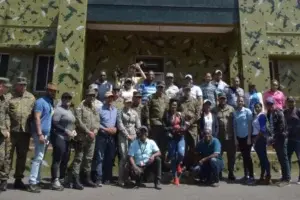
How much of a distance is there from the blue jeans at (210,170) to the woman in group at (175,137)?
1.36ft

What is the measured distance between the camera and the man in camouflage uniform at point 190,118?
24.6 feet

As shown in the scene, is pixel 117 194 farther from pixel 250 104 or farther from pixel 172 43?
pixel 172 43

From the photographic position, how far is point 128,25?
34.8 ft

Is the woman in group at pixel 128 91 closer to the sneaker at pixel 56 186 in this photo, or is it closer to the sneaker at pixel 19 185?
the sneaker at pixel 56 186

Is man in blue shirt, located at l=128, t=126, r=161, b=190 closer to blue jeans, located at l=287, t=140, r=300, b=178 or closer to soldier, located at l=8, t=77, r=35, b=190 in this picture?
soldier, located at l=8, t=77, r=35, b=190

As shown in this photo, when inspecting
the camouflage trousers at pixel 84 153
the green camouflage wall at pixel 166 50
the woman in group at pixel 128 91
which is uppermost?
the green camouflage wall at pixel 166 50

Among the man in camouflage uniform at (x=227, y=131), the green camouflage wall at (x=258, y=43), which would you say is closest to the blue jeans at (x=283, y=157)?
the man in camouflage uniform at (x=227, y=131)

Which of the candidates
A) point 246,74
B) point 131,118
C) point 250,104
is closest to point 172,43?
point 246,74

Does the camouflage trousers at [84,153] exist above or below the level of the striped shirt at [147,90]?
below

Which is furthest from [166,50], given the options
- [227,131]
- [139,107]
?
[227,131]

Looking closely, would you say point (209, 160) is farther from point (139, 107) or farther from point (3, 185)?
point (3, 185)

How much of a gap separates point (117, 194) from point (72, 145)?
4.98ft

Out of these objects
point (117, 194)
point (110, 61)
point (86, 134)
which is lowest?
point (117, 194)

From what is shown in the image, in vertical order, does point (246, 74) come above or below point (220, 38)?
below
